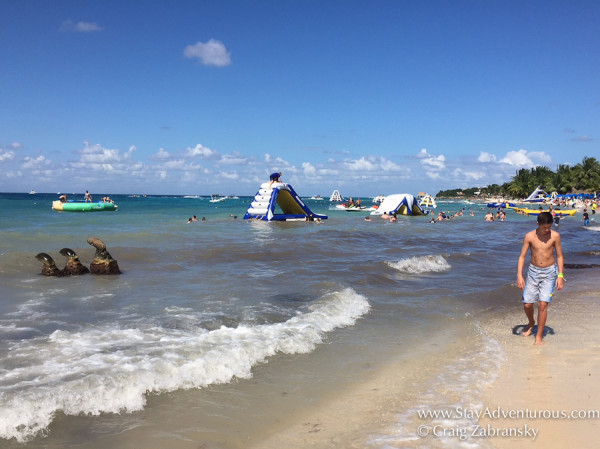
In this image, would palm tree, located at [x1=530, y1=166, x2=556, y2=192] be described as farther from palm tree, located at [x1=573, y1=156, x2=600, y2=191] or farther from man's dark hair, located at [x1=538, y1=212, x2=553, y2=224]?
man's dark hair, located at [x1=538, y1=212, x2=553, y2=224]

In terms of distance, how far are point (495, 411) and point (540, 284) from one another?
264 cm

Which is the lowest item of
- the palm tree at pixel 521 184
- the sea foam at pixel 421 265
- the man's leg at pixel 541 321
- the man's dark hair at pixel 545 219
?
the sea foam at pixel 421 265

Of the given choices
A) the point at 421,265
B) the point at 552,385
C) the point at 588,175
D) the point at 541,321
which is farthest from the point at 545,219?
the point at 588,175

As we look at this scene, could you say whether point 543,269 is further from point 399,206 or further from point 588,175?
point 588,175

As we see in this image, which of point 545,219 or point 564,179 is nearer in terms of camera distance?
point 545,219

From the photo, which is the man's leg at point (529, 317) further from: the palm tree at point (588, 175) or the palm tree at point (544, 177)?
the palm tree at point (544, 177)

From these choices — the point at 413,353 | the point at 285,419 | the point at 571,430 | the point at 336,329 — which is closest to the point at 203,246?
the point at 336,329

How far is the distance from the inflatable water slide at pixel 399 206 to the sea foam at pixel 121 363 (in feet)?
125

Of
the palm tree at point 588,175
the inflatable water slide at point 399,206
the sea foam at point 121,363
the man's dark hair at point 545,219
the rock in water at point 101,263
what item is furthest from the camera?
the palm tree at point 588,175

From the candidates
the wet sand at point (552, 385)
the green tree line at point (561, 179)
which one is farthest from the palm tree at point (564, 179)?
the wet sand at point (552, 385)

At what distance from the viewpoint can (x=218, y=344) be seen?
5277mm

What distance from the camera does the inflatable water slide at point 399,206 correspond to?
144 ft

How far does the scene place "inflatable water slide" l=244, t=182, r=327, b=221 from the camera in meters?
32.4

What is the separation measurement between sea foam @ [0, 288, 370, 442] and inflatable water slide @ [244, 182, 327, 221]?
85.4ft
